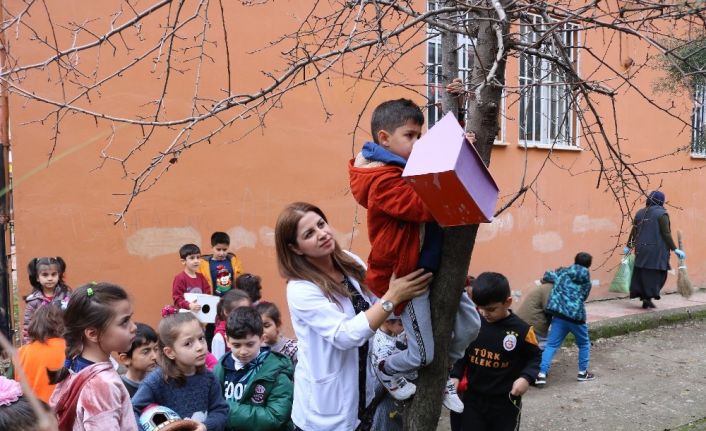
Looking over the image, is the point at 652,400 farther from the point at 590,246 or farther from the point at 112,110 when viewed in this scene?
the point at 112,110

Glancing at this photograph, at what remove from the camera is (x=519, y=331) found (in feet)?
12.5

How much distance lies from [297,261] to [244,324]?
3.42 ft

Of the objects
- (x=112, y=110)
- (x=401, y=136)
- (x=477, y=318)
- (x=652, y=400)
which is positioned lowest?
(x=652, y=400)

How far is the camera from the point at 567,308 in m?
6.16

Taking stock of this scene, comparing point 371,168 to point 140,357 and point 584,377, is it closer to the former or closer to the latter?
point 140,357

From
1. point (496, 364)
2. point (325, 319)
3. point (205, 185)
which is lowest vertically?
point (496, 364)

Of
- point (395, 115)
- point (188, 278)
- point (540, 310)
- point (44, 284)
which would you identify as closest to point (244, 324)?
point (395, 115)

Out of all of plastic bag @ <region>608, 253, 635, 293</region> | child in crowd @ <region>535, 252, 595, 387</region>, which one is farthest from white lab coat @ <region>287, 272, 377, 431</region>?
plastic bag @ <region>608, 253, 635, 293</region>

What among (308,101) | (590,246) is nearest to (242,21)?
(308,101)

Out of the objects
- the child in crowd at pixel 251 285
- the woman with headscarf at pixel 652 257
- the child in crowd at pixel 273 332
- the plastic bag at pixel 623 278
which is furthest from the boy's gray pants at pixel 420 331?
the plastic bag at pixel 623 278

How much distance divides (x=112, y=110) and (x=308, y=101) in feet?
7.22

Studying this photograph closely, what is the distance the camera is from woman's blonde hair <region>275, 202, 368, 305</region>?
92.4 inches

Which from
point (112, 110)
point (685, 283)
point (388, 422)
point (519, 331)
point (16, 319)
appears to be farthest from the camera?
point (685, 283)

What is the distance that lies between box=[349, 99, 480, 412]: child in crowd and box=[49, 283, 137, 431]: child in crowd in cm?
101
